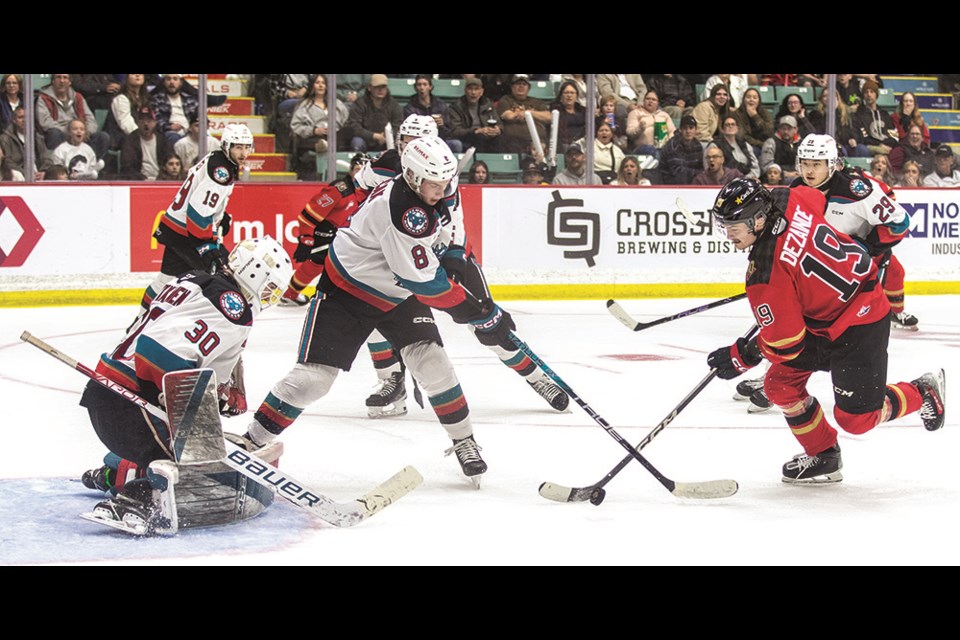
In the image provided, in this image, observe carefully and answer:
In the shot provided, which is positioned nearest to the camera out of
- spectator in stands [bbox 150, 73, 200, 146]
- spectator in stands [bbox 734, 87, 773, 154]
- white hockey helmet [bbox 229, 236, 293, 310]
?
white hockey helmet [bbox 229, 236, 293, 310]

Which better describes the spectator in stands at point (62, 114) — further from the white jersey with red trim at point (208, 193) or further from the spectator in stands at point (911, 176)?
the spectator in stands at point (911, 176)

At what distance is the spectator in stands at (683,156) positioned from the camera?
882 centimetres

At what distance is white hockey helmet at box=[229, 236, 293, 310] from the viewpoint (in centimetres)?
315

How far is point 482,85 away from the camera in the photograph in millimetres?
8648

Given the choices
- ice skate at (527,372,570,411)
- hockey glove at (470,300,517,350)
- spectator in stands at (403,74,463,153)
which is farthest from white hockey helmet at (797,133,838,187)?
spectator in stands at (403,74,463,153)

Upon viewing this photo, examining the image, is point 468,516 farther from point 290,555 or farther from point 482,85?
point 482,85

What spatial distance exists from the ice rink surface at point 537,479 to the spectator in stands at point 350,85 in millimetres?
2513

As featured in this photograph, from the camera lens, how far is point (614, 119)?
28.8ft

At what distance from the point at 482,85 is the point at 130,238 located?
2.53 m

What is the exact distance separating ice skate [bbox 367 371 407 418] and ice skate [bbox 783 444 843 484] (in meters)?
1.59

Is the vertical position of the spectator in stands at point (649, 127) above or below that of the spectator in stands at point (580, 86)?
below

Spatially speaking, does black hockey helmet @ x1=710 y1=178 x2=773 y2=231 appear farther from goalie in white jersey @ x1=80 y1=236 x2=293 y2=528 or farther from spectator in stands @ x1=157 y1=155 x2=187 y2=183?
spectator in stands @ x1=157 y1=155 x2=187 y2=183

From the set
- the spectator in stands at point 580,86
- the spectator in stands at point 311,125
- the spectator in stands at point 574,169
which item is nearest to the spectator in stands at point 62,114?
the spectator in stands at point 311,125

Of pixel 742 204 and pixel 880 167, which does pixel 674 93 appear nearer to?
pixel 880 167
